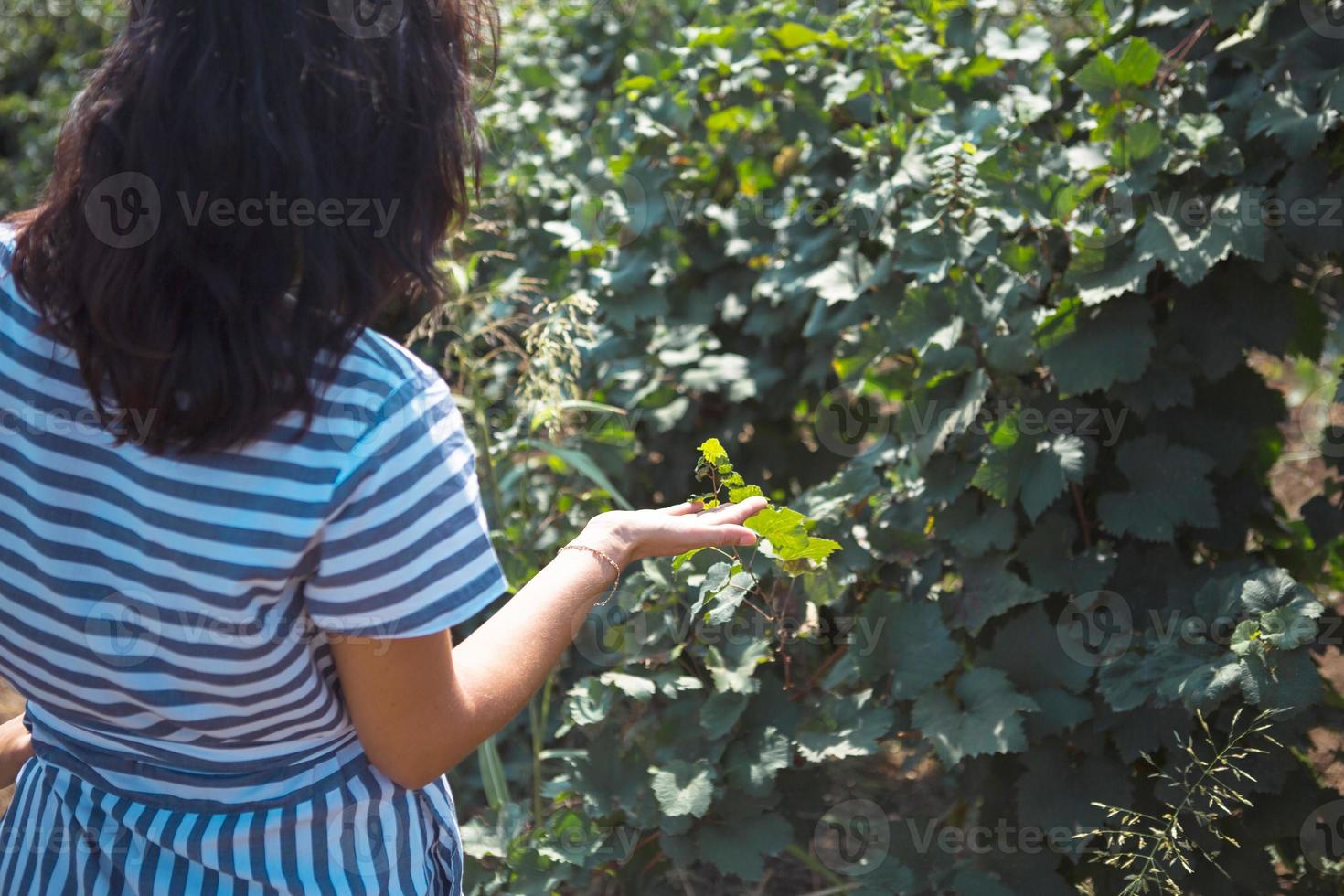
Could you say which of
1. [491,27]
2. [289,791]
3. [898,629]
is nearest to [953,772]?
[898,629]

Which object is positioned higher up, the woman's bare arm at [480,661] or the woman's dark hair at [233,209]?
the woman's dark hair at [233,209]

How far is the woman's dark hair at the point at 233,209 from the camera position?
3.14 ft

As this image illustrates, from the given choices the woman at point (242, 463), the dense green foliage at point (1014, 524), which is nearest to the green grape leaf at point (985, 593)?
the dense green foliage at point (1014, 524)

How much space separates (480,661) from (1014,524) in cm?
121

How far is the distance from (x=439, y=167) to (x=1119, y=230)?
136cm

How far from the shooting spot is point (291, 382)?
959mm

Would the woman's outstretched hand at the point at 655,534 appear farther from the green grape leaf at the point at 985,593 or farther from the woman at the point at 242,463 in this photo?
the green grape leaf at the point at 985,593

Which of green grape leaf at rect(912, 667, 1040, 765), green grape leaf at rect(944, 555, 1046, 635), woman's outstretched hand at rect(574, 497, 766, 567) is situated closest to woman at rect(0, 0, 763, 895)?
woman's outstretched hand at rect(574, 497, 766, 567)

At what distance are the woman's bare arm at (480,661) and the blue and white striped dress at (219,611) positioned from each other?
38mm

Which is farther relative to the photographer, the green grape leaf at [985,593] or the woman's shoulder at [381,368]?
the green grape leaf at [985,593]

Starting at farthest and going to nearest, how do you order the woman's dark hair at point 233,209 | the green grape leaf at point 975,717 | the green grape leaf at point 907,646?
the green grape leaf at point 907,646 < the green grape leaf at point 975,717 < the woman's dark hair at point 233,209

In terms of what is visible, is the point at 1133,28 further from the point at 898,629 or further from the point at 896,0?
the point at 898,629

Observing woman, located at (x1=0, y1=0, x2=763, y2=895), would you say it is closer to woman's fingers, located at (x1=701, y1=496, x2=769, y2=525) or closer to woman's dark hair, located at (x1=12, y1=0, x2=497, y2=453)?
woman's dark hair, located at (x1=12, y1=0, x2=497, y2=453)

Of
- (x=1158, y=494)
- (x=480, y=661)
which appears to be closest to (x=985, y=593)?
(x=1158, y=494)
